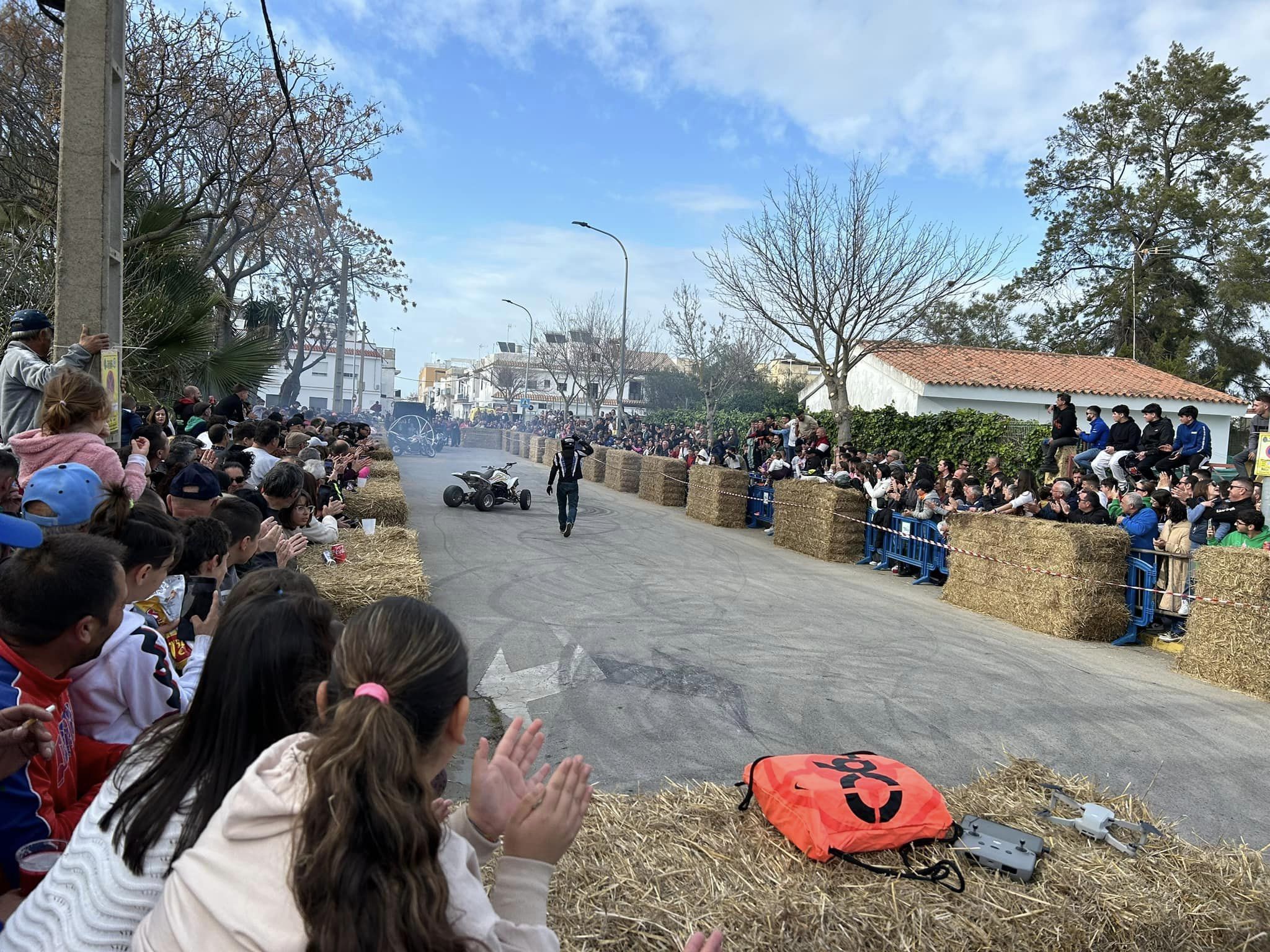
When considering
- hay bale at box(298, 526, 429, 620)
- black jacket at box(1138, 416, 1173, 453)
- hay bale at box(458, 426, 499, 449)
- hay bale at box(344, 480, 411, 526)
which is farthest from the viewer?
hay bale at box(458, 426, 499, 449)

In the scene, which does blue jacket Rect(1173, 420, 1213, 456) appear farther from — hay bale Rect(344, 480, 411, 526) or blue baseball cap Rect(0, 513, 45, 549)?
blue baseball cap Rect(0, 513, 45, 549)

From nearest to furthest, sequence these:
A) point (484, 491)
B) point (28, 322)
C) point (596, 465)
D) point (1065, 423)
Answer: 1. point (28, 322)
2. point (1065, 423)
3. point (484, 491)
4. point (596, 465)

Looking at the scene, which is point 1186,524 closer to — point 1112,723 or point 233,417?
point 1112,723

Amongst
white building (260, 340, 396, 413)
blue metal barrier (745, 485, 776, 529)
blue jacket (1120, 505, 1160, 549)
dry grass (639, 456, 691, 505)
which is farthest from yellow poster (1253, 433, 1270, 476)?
white building (260, 340, 396, 413)

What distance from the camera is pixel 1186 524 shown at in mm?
9969

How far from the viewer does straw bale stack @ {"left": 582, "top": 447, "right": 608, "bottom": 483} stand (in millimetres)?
32562

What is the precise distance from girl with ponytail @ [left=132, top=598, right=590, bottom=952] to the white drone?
2.35 meters

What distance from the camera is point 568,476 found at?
51.9ft

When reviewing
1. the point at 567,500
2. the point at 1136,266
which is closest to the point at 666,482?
the point at 567,500

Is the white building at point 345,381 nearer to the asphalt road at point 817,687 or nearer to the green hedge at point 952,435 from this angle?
the green hedge at point 952,435

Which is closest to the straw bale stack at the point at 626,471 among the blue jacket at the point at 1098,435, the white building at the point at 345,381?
the blue jacket at the point at 1098,435

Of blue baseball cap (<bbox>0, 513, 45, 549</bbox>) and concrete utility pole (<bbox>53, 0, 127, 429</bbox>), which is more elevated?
concrete utility pole (<bbox>53, 0, 127, 429</bbox>)

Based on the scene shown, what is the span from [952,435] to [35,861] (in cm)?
2457

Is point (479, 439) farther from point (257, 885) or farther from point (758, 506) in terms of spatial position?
point (257, 885)
